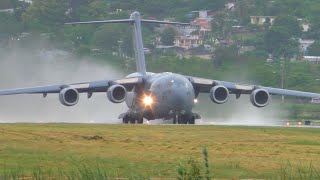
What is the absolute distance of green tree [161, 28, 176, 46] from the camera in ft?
433

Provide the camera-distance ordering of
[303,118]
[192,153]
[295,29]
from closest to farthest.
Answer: [192,153] → [303,118] → [295,29]

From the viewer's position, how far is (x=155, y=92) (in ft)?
233

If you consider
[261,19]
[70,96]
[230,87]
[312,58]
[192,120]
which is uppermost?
[261,19]

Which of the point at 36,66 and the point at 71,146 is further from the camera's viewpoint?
the point at 36,66

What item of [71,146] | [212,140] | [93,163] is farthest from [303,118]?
[93,163]

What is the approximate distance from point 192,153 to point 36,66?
166 ft

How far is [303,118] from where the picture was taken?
3430 inches

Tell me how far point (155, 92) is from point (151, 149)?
26589 millimetres

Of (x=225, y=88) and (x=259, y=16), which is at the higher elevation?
(x=259, y=16)

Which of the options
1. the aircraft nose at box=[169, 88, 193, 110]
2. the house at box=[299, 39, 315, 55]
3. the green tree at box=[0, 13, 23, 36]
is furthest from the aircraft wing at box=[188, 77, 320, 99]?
the house at box=[299, 39, 315, 55]

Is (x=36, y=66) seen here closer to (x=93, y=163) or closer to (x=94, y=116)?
(x=94, y=116)

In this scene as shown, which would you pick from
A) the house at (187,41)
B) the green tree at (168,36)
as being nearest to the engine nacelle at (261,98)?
the green tree at (168,36)

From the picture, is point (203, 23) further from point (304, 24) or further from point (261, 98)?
point (261, 98)

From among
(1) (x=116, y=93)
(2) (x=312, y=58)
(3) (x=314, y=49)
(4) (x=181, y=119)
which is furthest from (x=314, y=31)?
(1) (x=116, y=93)
